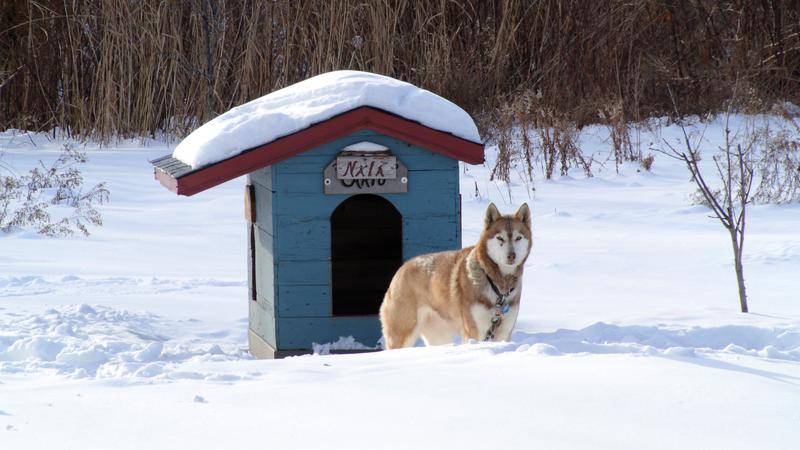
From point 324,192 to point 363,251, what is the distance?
0.90 metres

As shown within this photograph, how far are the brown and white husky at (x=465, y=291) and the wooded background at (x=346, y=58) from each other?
6.35m

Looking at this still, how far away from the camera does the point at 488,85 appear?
Answer: 1256 centimetres

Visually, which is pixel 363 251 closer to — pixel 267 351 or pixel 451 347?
pixel 267 351

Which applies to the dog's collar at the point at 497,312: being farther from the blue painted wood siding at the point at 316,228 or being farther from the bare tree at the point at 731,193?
the bare tree at the point at 731,193

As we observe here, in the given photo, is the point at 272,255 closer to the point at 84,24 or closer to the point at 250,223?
the point at 250,223

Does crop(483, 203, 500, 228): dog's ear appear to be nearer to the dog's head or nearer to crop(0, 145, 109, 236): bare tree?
the dog's head

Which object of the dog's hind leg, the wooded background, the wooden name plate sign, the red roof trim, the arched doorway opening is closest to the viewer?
the dog's hind leg

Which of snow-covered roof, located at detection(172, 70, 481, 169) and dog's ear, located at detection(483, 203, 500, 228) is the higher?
snow-covered roof, located at detection(172, 70, 481, 169)

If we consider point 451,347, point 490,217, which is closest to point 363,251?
point 490,217

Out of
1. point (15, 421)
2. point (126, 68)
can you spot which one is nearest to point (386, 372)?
point (15, 421)

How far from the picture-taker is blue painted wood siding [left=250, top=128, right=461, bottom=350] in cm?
582

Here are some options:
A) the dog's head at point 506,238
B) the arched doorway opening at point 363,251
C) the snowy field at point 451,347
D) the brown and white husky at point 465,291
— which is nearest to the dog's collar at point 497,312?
the brown and white husky at point 465,291

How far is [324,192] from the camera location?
583cm

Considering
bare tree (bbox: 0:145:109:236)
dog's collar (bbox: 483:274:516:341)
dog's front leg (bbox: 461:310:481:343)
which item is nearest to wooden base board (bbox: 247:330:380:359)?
dog's front leg (bbox: 461:310:481:343)
